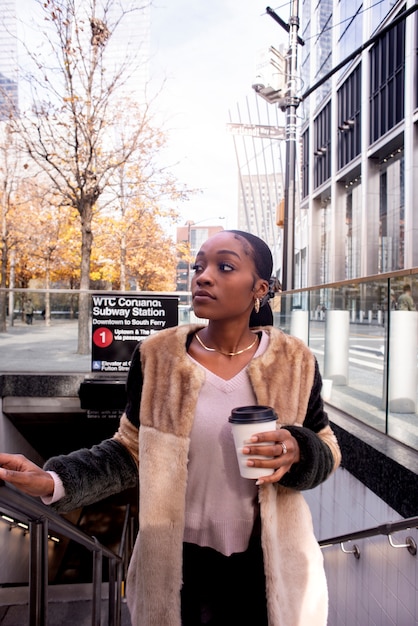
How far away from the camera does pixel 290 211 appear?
11.5 metres

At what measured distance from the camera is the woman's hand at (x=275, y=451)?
1.41 meters

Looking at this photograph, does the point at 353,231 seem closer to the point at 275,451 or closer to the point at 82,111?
the point at 82,111

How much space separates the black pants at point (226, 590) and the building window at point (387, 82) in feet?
73.0

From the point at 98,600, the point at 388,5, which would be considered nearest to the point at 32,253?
the point at 388,5

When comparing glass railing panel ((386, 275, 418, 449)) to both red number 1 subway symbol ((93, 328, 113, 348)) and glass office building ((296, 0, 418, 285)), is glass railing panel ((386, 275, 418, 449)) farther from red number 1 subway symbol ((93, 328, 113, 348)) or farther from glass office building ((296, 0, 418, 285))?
glass office building ((296, 0, 418, 285))

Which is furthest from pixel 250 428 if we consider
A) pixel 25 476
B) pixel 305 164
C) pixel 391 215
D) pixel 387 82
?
pixel 305 164

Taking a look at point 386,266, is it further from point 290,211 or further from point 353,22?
point 290,211

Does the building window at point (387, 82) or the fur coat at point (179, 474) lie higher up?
the building window at point (387, 82)

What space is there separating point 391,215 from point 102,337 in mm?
19458

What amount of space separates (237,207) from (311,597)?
68.4 m

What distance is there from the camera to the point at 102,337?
816 centimetres

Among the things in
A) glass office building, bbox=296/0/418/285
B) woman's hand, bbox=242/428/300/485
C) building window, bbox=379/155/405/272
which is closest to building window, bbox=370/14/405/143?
glass office building, bbox=296/0/418/285

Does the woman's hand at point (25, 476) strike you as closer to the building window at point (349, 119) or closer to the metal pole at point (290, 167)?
the metal pole at point (290, 167)

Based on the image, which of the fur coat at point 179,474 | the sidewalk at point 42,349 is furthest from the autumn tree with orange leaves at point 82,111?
the fur coat at point 179,474
